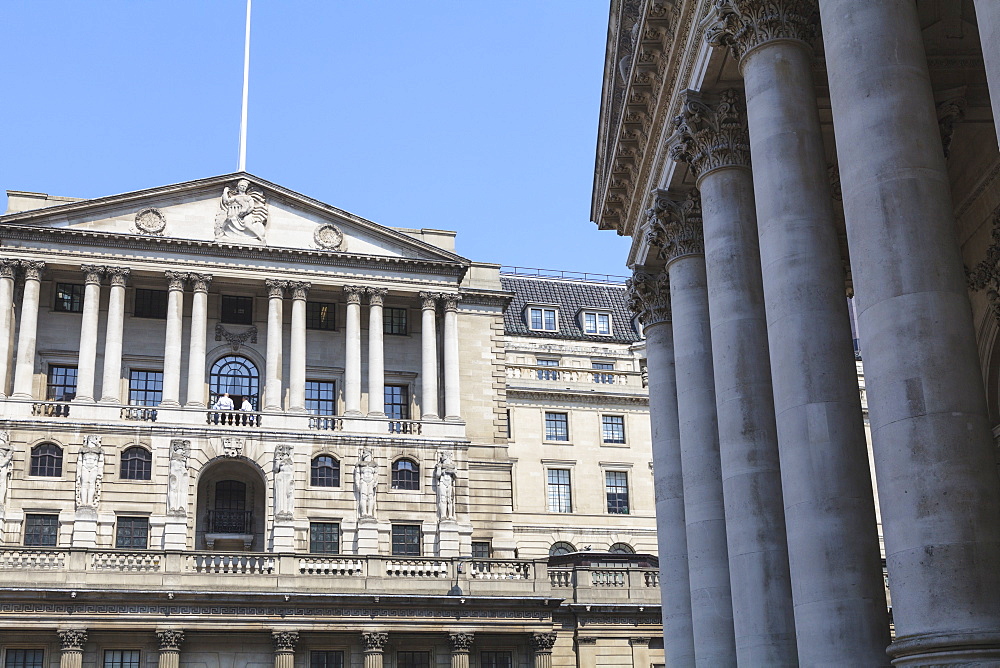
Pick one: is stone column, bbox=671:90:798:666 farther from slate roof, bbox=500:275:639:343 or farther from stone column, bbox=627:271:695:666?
slate roof, bbox=500:275:639:343

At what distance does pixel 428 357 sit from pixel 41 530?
23225 mm

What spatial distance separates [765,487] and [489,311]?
53561 mm

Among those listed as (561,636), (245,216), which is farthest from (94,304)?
(561,636)

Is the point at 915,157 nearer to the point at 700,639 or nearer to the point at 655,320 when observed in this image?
the point at 700,639

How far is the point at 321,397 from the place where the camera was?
234 ft

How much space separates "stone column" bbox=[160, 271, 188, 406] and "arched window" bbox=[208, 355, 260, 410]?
114 inches

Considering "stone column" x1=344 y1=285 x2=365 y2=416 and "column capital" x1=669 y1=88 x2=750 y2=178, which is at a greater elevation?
"stone column" x1=344 y1=285 x2=365 y2=416

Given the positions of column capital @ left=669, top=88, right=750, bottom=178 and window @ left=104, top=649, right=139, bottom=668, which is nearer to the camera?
column capital @ left=669, top=88, right=750, bottom=178

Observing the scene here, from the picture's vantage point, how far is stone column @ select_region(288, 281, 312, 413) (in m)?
68.6

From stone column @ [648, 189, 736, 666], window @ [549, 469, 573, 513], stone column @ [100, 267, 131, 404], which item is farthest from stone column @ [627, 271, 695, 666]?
window @ [549, 469, 573, 513]

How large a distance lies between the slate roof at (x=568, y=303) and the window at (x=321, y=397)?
1074 inches

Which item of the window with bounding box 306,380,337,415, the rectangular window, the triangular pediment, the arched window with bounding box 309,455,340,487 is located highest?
the triangular pediment

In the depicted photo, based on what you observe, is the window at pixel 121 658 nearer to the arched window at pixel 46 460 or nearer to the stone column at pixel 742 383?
the arched window at pixel 46 460

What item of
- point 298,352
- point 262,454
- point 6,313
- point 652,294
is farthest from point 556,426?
point 652,294
